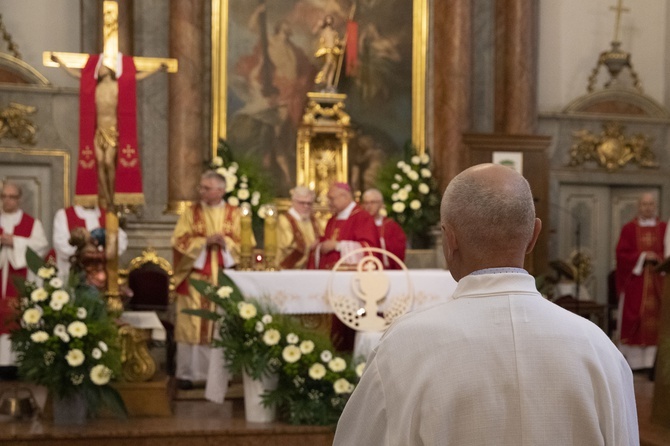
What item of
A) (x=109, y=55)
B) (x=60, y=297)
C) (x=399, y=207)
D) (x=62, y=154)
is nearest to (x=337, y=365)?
(x=60, y=297)

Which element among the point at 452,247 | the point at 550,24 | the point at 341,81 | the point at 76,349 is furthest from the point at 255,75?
the point at 452,247

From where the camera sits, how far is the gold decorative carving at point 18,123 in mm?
10469

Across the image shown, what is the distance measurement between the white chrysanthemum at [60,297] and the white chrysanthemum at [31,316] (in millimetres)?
137

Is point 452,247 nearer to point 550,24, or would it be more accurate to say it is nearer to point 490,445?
point 490,445

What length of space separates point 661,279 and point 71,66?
6.36m

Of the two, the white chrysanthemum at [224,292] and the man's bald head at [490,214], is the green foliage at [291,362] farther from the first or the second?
the man's bald head at [490,214]

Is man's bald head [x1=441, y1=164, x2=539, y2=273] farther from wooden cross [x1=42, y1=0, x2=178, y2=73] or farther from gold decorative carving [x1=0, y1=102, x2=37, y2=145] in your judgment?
gold decorative carving [x1=0, y1=102, x2=37, y2=145]

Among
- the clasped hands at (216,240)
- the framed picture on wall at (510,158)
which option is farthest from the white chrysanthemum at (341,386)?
the framed picture on wall at (510,158)

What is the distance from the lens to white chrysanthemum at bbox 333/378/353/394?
21.0 ft

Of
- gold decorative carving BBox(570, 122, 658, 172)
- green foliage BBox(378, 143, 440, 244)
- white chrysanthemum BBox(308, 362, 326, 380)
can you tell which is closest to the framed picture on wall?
green foliage BBox(378, 143, 440, 244)

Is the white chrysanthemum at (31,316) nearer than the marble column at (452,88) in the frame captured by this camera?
Yes

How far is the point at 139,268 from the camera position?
977cm

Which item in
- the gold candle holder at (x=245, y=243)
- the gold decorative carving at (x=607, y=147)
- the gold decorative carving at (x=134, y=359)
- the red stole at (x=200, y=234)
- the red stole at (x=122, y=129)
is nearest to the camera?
the gold decorative carving at (x=134, y=359)

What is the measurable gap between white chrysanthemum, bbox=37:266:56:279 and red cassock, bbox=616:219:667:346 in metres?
6.15
